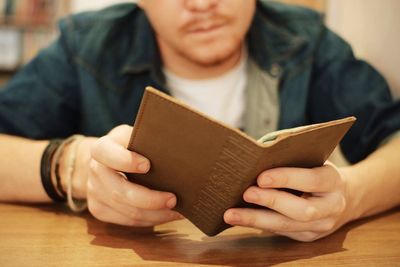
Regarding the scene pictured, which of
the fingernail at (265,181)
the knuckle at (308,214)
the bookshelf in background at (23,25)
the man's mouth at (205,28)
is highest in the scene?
the man's mouth at (205,28)

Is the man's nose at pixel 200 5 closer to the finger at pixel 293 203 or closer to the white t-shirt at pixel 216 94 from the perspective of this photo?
the white t-shirt at pixel 216 94

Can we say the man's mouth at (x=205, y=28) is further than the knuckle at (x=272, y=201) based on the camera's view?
Yes

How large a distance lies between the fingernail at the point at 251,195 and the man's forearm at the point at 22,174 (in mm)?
424

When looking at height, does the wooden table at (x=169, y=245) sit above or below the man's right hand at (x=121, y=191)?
below

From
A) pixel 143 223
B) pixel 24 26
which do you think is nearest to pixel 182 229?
pixel 143 223

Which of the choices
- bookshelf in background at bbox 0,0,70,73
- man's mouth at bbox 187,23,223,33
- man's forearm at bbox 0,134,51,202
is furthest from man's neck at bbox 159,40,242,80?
bookshelf in background at bbox 0,0,70,73

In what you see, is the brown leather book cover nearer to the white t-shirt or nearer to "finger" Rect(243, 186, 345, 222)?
"finger" Rect(243, 186, 345, 222)

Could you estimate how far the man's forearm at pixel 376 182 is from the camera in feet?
2.50

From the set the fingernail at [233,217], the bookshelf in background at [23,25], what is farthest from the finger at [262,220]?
the bookshelf in background at [23,25]

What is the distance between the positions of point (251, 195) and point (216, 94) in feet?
2.17

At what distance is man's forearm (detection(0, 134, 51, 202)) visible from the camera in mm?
828

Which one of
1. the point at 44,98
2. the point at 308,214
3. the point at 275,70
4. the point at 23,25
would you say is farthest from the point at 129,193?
the point at 23,25

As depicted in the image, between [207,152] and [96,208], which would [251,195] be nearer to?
[207,152]

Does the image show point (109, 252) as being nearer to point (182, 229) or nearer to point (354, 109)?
point (182, 229)
